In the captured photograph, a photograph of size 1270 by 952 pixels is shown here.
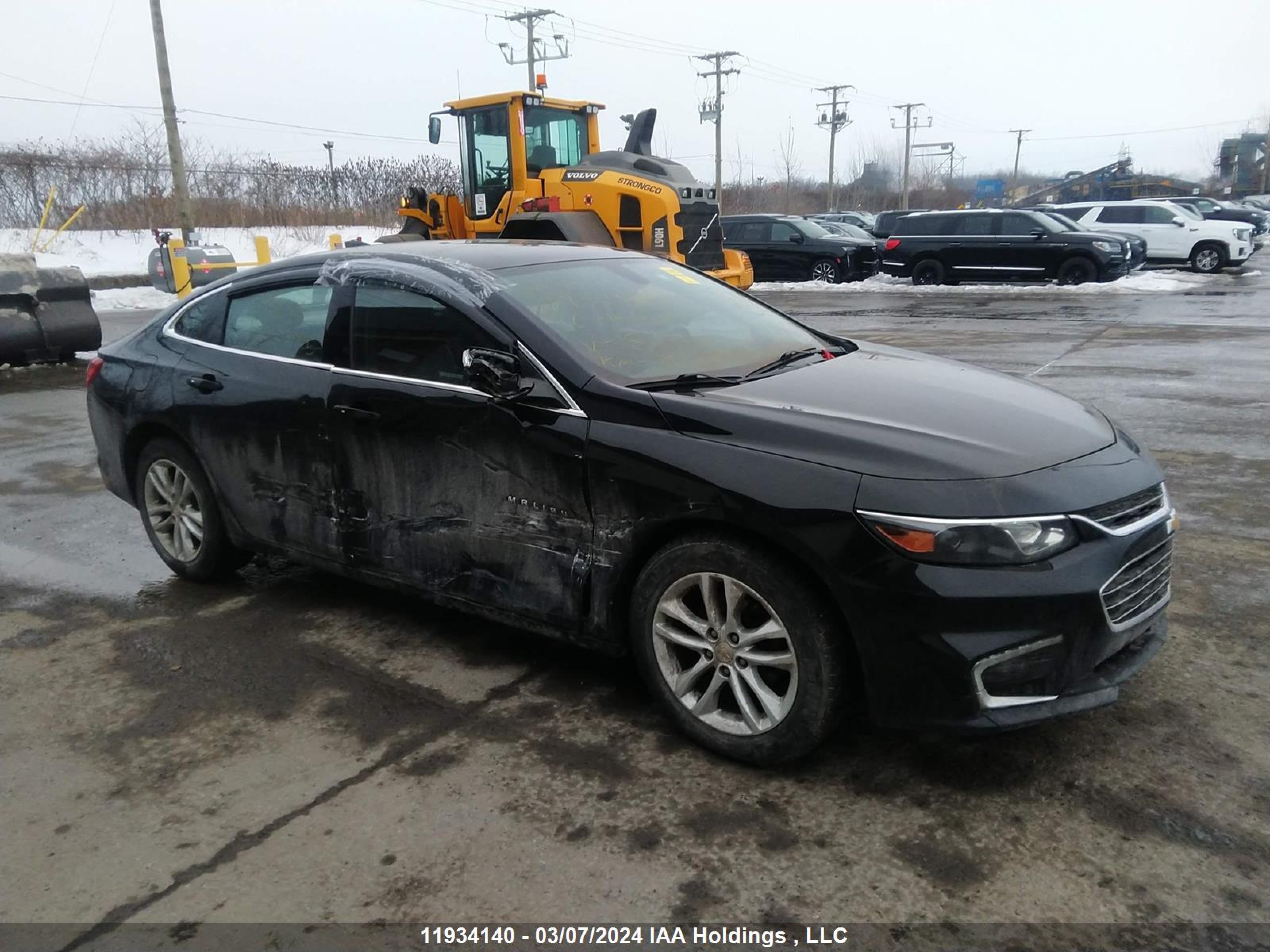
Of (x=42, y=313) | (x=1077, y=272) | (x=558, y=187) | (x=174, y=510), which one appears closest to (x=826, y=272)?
(x=1077, y=272)

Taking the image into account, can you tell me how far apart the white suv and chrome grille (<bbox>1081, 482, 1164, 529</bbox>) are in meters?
23.9

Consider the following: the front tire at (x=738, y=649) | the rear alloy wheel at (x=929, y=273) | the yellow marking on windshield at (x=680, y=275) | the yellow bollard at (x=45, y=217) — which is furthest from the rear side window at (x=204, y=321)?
the yellow bollard at (x=45, y=217)

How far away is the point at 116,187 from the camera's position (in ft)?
111

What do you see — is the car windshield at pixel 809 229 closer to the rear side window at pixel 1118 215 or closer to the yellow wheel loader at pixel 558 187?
the rear side window at pixel 1118 215

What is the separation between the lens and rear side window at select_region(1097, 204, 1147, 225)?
86.2 feet

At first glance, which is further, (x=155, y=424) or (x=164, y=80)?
(x=164, y=80)

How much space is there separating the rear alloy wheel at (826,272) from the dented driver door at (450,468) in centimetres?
2273

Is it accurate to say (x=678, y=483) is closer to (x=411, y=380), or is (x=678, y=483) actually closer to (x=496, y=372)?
(x=496, y=372)

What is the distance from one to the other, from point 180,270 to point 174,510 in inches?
654

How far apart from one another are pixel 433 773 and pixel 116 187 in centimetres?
3647

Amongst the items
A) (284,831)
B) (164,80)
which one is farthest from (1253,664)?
(164,80)

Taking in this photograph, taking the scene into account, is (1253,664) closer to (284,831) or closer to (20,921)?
(284,831)

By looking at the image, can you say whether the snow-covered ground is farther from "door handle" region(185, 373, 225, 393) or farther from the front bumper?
the front bumper

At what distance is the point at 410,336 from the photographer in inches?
157
